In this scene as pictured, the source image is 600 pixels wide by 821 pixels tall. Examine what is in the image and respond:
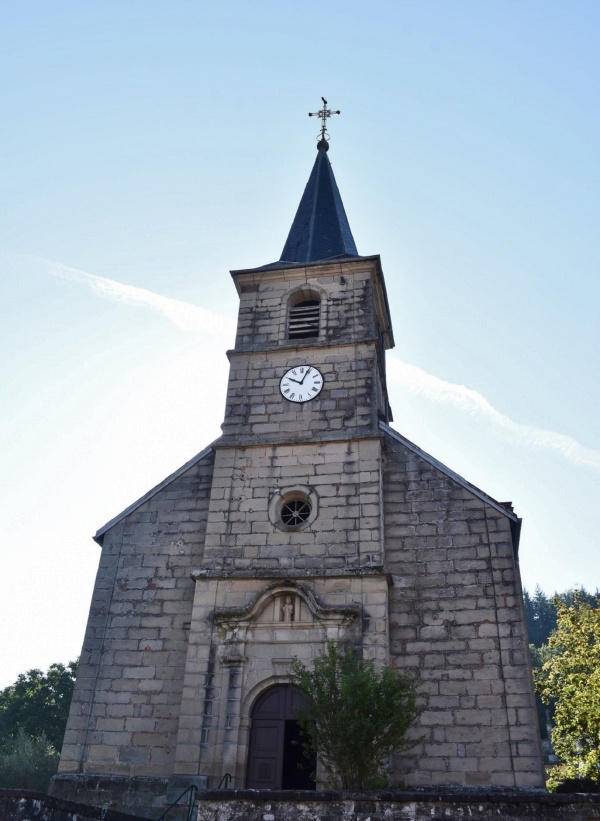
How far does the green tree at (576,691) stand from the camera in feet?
60.0

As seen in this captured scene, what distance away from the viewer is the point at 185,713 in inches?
445

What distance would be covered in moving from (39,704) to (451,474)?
25.0 metres

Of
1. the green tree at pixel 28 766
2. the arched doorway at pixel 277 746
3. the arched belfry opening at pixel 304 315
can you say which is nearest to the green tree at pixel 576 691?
the arched doorway at pixel 277 746

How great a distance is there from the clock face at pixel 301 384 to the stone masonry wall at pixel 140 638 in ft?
6.53

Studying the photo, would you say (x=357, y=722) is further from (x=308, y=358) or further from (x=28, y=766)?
(x=28, y=766)

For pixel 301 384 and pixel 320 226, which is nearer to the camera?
pixel 301 384

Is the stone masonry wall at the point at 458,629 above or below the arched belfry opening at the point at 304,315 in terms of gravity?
below

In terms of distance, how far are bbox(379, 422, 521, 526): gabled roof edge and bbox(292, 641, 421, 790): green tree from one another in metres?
4.15

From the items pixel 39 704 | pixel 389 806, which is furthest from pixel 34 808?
pixel 39 704

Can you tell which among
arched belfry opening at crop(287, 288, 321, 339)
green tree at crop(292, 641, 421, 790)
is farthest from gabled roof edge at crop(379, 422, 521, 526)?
green tree at crop(292, 641, 421, 790)

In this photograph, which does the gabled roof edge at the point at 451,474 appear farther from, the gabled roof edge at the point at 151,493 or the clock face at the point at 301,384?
the gabled roof edge at the point at 151,493

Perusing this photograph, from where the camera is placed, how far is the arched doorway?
432 inches

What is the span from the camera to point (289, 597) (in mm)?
11969

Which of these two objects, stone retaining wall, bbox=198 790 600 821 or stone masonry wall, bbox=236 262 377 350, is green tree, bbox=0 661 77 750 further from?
stone retaining wall, bbox=198 790 600 821
